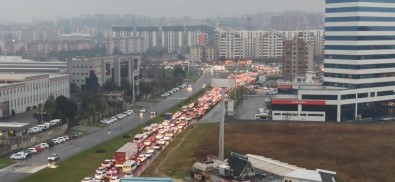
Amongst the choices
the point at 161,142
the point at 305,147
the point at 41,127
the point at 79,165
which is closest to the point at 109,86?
the point at 41,127

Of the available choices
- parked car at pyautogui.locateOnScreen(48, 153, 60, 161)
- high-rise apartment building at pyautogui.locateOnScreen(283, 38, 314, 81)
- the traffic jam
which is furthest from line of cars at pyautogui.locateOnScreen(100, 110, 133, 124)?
high-rise apartment building at pyautogui.locateOnScreen(283, 38, 314, 81)

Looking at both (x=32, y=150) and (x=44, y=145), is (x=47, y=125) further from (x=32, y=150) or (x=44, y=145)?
(x=32, y=150)

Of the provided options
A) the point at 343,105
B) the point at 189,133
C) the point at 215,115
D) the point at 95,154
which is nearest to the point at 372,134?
the point at 343,105

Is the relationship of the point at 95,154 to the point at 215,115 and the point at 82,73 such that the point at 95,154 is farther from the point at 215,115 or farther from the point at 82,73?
the point at 82,73

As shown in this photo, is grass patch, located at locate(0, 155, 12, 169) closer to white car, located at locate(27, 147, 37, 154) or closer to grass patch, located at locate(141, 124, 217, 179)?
white car, located at locate(27, 147, 37, 154)

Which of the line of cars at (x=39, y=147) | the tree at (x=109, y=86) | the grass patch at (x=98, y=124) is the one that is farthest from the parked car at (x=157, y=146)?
the tree at (x=109, y=86)

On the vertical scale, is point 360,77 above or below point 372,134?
above
